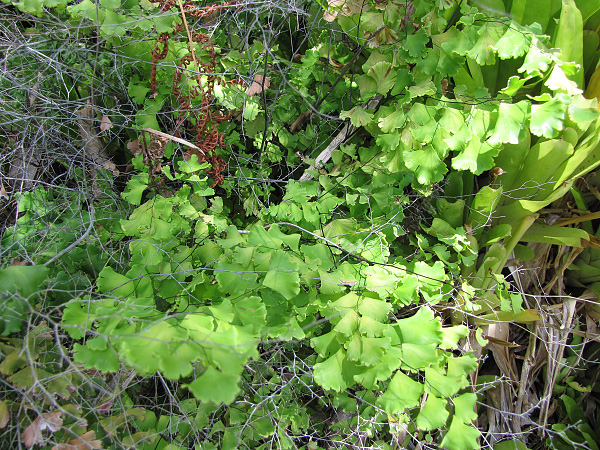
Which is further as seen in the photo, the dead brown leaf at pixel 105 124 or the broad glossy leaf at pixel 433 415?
the dead brown leaf at pixel 105 124

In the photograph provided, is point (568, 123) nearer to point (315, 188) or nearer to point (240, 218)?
point (315, 188)

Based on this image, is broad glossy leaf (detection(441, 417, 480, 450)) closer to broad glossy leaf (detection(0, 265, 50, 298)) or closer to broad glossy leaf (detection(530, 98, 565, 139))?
broad glossy leaf (detection(530, 98, 565, 139))

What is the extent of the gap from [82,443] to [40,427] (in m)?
0.07

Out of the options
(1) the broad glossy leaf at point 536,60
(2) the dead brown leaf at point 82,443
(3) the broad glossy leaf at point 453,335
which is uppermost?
(1) the broad glossy leaf at point 536,60

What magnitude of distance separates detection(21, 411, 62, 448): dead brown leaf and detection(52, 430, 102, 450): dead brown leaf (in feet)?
0.09

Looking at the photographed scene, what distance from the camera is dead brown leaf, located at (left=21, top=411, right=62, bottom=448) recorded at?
59cm

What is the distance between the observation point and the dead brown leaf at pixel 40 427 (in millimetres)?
592

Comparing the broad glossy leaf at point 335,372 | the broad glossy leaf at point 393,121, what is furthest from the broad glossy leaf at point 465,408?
the broad glossy leaf at point 393,121

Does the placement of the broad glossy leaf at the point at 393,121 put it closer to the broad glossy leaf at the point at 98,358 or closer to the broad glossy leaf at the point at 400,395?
the broad glossy leaf at the point at 400,395

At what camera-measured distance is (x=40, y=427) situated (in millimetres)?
590

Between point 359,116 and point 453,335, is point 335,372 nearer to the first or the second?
point 453,335

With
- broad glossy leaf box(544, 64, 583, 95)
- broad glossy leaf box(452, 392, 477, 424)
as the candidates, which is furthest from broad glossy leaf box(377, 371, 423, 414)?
broad glossy leaf box(544, 64, 583, 95)

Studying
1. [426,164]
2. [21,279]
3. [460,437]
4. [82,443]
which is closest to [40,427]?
[82,443]

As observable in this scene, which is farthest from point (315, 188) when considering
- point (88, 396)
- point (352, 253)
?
point (88, 396)
